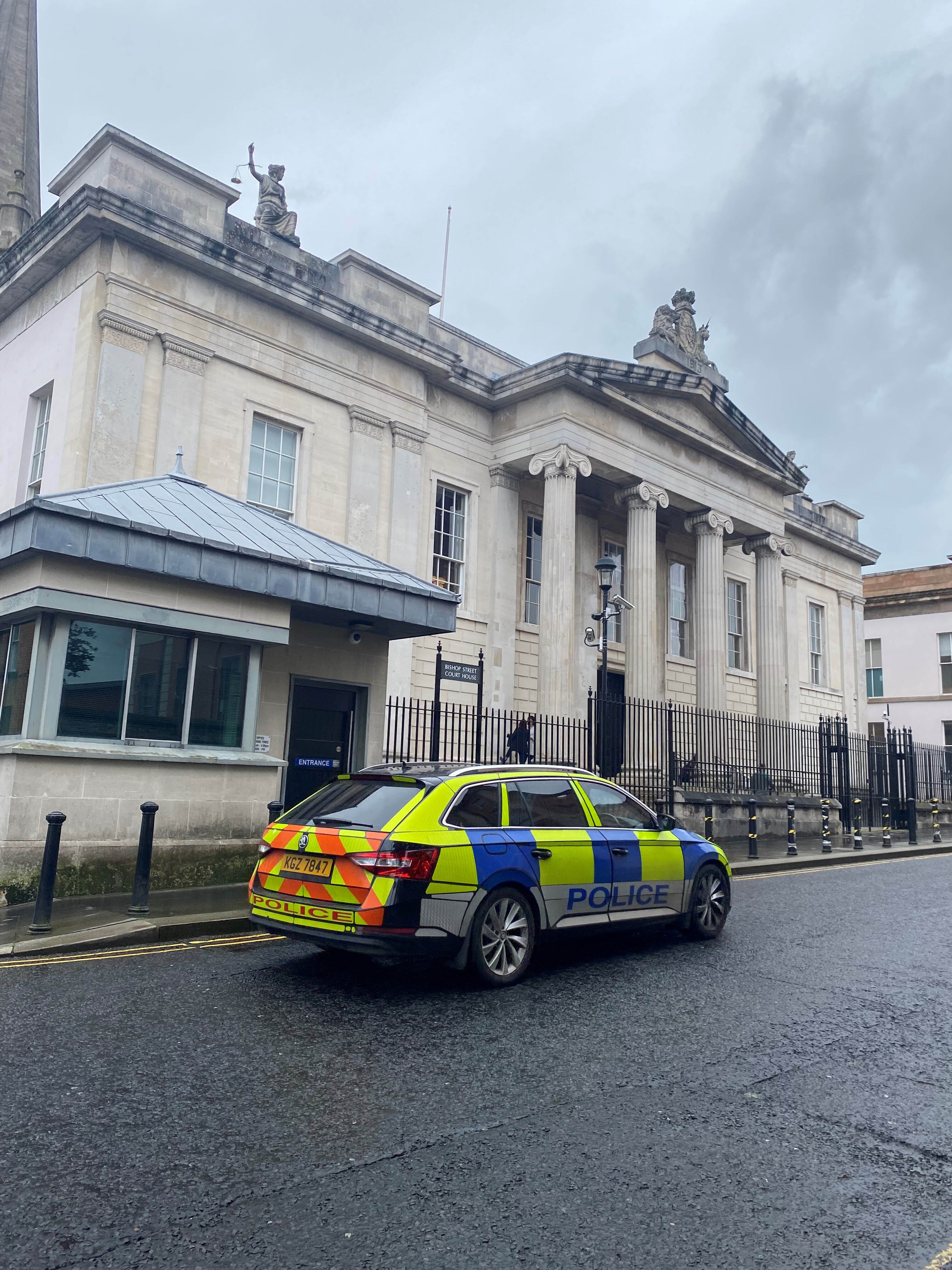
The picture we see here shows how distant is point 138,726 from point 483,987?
5.64m

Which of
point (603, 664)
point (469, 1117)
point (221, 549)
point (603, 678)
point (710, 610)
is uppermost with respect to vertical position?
point (710, 610)

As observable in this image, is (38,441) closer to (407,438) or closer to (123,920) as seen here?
(407,438)

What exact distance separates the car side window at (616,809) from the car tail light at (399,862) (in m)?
2.06

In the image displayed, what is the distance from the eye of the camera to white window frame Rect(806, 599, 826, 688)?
34938 mm

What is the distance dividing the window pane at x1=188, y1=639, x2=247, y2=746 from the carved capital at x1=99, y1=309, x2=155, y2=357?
8.08 m

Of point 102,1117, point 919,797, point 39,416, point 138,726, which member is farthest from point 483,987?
point 919,797

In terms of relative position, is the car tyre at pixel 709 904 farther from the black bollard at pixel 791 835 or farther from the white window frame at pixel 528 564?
the white window frame at pixel 528 564

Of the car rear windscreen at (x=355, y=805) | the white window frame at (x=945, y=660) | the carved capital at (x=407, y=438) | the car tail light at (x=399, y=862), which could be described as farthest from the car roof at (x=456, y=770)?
the white window frame at (x=945, y=660)

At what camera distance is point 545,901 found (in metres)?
7.05

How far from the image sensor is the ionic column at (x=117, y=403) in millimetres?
16188

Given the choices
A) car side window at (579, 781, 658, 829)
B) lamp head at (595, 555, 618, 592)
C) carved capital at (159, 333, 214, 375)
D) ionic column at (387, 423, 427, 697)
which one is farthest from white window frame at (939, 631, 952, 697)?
car side window at (579, 781, 658, 829)

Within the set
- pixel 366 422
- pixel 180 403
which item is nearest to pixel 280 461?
pixel 366 422

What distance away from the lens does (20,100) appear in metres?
35.7

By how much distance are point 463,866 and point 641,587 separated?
59.5 ft
